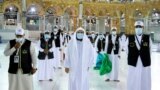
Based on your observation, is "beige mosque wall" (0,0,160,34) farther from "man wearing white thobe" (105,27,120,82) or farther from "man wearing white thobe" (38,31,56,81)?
"man wearing white thobe" (38,31,56,81)

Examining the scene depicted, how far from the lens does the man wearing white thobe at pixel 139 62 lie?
7348 mm

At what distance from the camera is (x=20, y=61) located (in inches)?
257

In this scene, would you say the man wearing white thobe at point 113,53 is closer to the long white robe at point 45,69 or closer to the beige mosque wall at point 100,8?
the long white robe at point 45,69

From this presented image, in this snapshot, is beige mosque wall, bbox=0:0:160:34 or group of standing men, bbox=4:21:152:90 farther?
beige mosque wall, bbox=0:0:160:34

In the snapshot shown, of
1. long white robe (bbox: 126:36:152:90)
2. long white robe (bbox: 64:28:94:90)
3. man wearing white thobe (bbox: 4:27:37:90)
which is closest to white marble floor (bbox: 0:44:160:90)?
long white robe (bbox: 126:36:152:90)

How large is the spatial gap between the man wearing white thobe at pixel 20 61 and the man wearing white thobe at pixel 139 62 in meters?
2.14

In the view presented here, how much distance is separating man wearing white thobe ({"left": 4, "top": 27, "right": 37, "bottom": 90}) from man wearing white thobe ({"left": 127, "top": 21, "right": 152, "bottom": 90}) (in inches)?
84.1

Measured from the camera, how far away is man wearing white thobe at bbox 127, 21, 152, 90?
7.35 metres

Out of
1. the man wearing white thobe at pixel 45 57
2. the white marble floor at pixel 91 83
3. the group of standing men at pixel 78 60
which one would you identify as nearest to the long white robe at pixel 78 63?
the group of standing men at pixel 78 60

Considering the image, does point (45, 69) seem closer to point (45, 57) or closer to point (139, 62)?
point (45, 57)

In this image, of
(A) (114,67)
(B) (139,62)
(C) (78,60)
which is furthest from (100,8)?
(C) (78,60)

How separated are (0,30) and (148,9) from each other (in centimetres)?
1924

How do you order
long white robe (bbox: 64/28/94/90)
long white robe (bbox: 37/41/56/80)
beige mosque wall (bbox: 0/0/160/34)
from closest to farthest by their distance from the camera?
long white robe (bbox: 64/28/94/90) < long white robe (bbox: 37/41/56/80) < beige mosque wall (bbox: 0/0/160/34)

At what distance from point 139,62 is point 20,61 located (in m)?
2.50
